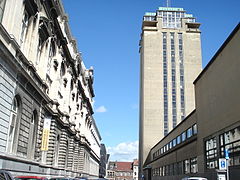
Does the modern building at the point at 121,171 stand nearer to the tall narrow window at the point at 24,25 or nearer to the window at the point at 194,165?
the window at the point at 194,165

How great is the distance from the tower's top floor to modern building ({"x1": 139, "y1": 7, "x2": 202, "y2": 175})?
142 mm

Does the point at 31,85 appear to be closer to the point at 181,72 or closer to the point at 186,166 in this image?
the point at 186,166

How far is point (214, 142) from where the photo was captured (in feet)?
85.8

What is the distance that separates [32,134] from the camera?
24266 millimetres

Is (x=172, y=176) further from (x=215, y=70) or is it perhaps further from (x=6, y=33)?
(x=6, y=33)

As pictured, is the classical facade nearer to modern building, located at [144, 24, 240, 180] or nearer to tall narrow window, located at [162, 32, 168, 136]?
modern building, located at [144, 24, 240, 180]

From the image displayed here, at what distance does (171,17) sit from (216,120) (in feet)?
309

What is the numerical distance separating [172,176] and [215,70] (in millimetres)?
24254

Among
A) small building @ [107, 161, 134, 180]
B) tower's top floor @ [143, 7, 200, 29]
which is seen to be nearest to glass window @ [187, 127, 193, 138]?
tower's top floor @ [143, 7, 200, 29]

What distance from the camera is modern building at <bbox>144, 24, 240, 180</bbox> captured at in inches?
867

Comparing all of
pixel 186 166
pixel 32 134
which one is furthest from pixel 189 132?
pixel 32 134

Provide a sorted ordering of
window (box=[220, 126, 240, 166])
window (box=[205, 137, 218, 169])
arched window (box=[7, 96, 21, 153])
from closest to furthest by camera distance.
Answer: arched window (box=[7, 96, 21, 153]) → window (box=[220, 126, 240, 166]) → window (box=[205, 137, 218, 169])

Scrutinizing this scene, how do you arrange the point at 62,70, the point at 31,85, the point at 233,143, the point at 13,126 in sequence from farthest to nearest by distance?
the point at 62,70 < the point at 233,143 < the point at 31,85 < the point at 13,126

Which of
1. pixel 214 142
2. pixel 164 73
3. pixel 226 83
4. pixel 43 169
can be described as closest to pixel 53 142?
pixel 43 169
